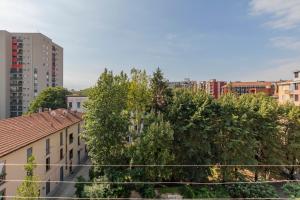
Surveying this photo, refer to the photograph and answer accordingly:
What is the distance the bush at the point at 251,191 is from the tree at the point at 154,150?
259 inches

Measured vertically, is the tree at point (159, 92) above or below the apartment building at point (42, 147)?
above

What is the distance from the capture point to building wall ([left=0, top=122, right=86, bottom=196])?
15.7 metres

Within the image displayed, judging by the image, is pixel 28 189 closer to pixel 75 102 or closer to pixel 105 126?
pixel 105 126

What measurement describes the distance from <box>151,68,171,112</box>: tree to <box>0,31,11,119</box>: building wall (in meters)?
56.3

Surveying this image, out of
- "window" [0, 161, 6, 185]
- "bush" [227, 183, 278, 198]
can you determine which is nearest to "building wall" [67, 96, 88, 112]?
"window" [0, 161, 6, 185]

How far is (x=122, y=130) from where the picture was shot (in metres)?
19.8

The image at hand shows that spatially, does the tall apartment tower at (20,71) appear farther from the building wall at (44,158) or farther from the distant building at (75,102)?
the building wall at (44,158)

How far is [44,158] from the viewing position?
20406 millimetres

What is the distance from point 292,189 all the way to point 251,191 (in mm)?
4259

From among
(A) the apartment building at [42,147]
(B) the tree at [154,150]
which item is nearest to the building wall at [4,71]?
(A) the apartment building at [42,147]

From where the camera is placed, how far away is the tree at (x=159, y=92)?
2186 centimetres

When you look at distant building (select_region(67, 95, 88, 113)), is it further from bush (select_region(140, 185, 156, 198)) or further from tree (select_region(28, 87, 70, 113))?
bush (select_region(140, 185, 156, 198))

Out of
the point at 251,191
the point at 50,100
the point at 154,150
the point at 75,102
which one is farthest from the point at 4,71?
the point at 251,191

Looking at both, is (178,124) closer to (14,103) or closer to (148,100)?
(148,100)
